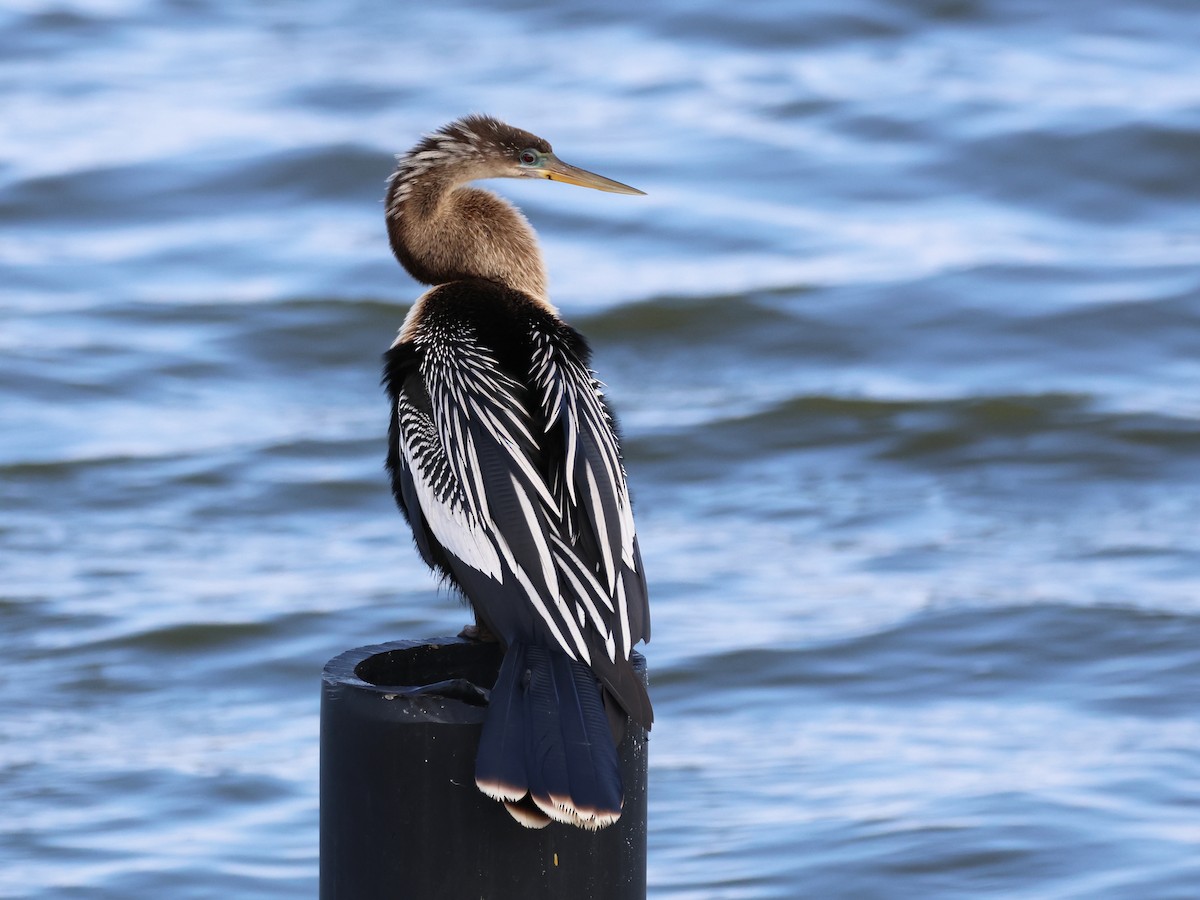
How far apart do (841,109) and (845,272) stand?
8.42 feet

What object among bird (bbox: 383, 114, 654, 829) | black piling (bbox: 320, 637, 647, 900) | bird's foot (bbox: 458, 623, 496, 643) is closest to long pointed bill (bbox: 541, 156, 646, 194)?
bird (bbox: 383, 114, 654, 829)

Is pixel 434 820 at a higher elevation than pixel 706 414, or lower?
lower

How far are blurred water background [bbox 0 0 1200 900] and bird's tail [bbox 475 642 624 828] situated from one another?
2169 mm

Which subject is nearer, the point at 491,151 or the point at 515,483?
the point at 515,483

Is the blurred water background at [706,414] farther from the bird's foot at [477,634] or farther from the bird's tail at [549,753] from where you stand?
the bird's tail at [549,753]

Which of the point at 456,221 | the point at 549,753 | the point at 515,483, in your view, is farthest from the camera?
the point at 456,221

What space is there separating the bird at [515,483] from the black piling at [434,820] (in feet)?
0.30

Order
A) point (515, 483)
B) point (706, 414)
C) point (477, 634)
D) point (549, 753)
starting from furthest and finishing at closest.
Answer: point (706, 414)
point (477, 634)
point (515, 483)
point (549, 753)

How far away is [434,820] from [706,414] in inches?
242

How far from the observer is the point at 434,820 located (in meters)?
2.78

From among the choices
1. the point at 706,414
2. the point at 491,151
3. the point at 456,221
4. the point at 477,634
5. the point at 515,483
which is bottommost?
the point at 477,634

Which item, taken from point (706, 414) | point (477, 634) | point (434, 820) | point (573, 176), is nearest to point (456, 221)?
point (573, 176)

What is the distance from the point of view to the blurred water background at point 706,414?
212 inches

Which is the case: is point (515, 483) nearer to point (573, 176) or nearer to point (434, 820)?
point (434, 820)
